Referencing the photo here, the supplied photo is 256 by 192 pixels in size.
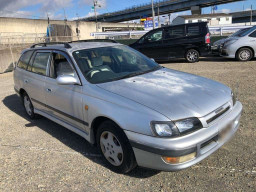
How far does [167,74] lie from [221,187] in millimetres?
1777

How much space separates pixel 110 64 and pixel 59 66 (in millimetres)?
912

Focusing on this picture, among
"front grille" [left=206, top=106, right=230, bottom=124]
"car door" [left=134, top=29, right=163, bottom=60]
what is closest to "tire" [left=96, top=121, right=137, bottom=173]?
"front grille" [left=206, top=106, right=230, bottom=124]

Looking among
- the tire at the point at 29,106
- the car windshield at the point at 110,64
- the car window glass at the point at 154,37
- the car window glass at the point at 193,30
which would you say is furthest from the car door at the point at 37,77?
the car window glass at the point at 193,30

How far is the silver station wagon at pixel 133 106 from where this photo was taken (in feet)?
8.09

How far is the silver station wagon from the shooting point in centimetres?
246

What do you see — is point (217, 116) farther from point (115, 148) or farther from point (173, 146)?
point (115, 148)

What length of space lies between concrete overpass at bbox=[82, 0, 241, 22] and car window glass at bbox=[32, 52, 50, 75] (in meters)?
62.1

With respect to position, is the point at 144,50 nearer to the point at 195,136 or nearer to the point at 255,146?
the point at 255,146

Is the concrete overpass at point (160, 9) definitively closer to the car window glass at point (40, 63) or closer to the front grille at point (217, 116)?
the car window glass at point (40, 63)

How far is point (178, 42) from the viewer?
1132 cm

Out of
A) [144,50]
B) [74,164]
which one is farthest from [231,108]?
[144,50]

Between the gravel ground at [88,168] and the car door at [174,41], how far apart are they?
7225mm

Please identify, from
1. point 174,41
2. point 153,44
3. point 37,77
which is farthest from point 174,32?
point 37,77

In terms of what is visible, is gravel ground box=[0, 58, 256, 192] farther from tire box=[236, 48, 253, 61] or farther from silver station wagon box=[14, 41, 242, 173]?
tire box=[236, 48, 253, 61]
